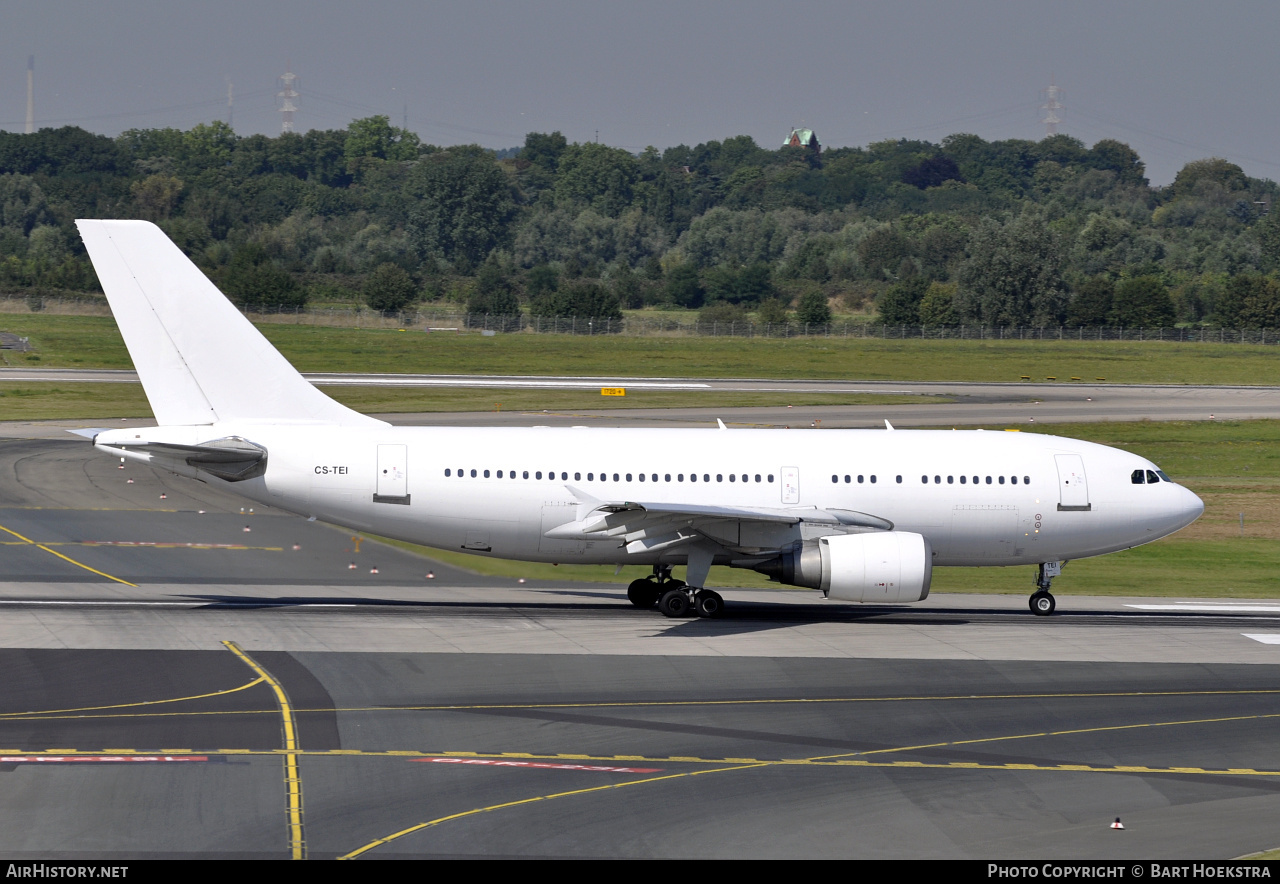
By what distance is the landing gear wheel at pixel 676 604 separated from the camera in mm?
34594

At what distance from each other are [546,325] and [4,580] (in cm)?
10427

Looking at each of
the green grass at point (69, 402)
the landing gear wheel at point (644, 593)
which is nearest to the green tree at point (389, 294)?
the green grass at point (69, 402)

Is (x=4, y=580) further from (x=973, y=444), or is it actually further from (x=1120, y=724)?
(x=1120, y=724)

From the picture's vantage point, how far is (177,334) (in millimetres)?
33875

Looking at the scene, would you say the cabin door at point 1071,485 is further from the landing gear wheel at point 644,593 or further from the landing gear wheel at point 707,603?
the landing gear wheel at point 644,593

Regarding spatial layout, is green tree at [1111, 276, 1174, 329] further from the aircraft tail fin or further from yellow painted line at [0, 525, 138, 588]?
the aircraft tail fin

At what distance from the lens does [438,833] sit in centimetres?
1934

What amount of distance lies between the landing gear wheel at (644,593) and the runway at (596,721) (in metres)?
0.82

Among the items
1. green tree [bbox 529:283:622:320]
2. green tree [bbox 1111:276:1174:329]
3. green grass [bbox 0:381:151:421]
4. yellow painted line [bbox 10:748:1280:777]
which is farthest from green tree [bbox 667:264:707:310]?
yellow painted line [bbox 10:748:1280:777]

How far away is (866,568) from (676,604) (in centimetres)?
482

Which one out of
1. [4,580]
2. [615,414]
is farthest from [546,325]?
[4,580]

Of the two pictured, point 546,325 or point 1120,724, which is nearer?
point 1120,724

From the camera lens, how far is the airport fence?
138 metres

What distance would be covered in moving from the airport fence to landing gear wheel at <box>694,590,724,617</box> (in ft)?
334
